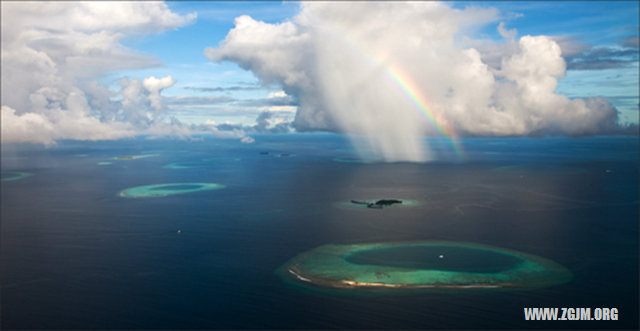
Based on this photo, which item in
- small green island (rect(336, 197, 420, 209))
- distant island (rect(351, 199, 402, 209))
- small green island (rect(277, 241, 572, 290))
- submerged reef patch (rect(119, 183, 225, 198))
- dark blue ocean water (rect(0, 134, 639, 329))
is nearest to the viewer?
dark blue ocean water (rect(0, 134, 639, 329))

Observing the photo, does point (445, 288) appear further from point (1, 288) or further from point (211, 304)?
point (1, 288)

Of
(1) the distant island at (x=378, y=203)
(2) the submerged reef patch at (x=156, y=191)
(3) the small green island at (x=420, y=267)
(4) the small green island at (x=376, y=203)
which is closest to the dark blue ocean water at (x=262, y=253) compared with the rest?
(3) the small green island at (x=420, y=267)

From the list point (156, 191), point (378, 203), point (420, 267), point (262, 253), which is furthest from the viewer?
point (156, 191)

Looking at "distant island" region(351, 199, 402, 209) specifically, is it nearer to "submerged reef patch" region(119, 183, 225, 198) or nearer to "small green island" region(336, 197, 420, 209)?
"small green island" region(336, 197, 420, 209)

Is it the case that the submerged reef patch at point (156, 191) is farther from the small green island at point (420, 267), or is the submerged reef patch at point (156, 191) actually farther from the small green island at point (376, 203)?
the small green island at point (420, 267)

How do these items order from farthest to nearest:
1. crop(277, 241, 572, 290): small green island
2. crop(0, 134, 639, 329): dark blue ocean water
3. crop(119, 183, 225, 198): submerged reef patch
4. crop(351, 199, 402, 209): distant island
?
1. crop(119, 183, 225, 198): submerged reef patch
2. crop(351, 199, 402, 209): distant island
3. crop(277, 241, 572, 290): small green island
4. crop(0, 134, 639, 329): dark blue ocean water

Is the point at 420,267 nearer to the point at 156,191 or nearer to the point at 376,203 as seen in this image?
the point at 376,203

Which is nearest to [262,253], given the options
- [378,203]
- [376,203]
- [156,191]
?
[376,203]

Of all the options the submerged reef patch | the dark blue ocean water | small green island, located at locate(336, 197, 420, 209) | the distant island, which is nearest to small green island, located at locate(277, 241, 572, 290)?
the dark blue ocean water

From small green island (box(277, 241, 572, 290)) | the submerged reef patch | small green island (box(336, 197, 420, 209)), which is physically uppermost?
the submerged reef patch
